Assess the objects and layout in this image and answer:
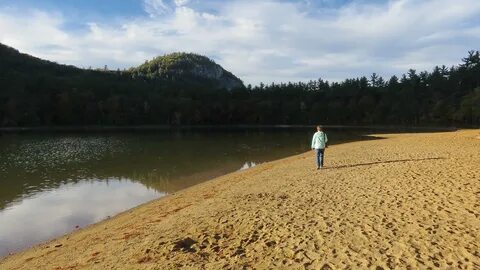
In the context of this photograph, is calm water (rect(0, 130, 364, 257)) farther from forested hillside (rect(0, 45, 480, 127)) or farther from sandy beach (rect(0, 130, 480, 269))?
forested hillside (rect(0, 45, 480, 127))

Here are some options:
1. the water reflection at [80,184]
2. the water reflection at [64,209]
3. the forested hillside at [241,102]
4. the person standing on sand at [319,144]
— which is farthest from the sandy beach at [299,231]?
the forested hillside at [241,102]

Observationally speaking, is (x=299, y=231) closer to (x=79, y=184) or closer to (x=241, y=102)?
(x=79, y=184)

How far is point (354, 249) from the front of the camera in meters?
8.21

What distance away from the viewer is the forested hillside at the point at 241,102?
377 ft

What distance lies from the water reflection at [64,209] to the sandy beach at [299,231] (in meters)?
1.35

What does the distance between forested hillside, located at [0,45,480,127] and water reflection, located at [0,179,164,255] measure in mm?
100644

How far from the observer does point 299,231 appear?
9.70m

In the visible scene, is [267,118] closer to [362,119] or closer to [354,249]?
[362,119]

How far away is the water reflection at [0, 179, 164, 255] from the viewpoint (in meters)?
13.8

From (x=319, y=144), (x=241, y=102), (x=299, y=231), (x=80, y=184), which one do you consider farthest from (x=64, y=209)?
(x=241, y=102)

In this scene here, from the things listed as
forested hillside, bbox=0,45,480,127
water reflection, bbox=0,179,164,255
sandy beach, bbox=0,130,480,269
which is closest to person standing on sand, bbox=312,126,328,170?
sandy beach, bbox=0,130,480,269

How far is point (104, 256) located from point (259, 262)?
12.8 feet

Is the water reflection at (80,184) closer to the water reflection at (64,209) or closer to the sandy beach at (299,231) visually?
the water reflection at (64,209)

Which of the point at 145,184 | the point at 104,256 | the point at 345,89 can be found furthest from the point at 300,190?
the point at 345,89
